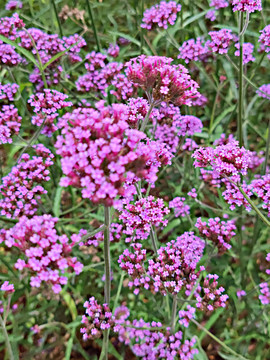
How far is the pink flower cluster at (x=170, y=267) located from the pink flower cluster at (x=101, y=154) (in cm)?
53

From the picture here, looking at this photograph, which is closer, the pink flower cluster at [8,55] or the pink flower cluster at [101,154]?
the pink flower cluster at [101,154]

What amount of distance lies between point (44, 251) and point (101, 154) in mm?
331

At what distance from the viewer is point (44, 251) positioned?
1030mm

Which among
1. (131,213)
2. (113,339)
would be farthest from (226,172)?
(113,339)

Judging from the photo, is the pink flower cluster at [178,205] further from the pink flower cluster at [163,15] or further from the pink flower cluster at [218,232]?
the pink flower cluster at [163,15]

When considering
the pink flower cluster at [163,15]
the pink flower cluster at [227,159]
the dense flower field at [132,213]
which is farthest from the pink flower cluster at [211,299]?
the pink flower cluster at [163,15]

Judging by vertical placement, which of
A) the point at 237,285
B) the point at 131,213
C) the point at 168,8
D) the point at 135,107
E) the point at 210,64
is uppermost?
the point at 210,64

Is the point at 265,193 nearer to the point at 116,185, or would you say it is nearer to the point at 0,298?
the point at 116,185

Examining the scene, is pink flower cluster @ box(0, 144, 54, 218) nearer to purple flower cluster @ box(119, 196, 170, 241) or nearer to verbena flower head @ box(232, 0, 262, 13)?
purple flower cluster @ box(119, 196, 170, 241)

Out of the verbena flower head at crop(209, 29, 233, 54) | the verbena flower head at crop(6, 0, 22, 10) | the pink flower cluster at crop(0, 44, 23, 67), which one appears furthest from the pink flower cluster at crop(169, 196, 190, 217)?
the verbena flower head at crop(6, 0, 22, 10)

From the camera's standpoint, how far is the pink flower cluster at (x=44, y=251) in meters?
0.99

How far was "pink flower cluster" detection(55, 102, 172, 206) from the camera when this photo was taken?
3.16 ft

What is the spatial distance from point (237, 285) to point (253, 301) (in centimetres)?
13

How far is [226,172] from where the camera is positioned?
145 cm
